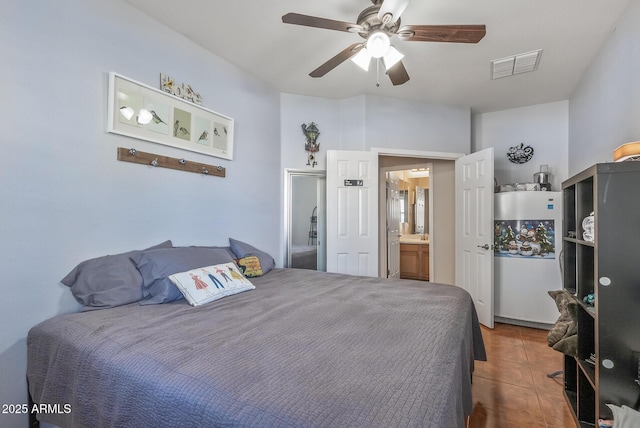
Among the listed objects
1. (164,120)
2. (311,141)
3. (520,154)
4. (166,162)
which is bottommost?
(166,162)

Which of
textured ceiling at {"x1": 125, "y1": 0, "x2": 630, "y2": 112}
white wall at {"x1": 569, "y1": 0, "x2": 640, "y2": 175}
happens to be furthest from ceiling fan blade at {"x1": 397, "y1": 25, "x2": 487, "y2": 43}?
white wall at {"x1": 569, "y1": 0, "x2": 640, "y2": 175}

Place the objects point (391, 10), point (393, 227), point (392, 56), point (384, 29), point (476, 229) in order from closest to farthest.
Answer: point (391, 10), point (384, 29), point (392, 56), point (476, 229), point (393, 227)

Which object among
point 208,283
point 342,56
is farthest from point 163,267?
point 342,56

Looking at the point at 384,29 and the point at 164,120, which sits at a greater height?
the point at 384,29

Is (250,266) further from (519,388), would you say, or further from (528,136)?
(528,136)

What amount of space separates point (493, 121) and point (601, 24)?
2.00 metres

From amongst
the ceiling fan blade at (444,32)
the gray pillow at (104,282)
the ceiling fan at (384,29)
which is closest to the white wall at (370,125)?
the ceiling fan at (384,29)

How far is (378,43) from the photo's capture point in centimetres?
188

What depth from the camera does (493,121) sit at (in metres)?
4.27

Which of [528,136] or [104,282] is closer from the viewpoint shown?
[104,282]

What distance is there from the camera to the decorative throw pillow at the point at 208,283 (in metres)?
1.82

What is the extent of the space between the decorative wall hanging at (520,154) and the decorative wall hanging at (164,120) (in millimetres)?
3691

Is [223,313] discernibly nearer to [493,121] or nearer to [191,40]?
[191,40]

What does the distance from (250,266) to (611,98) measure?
3.31 meters
